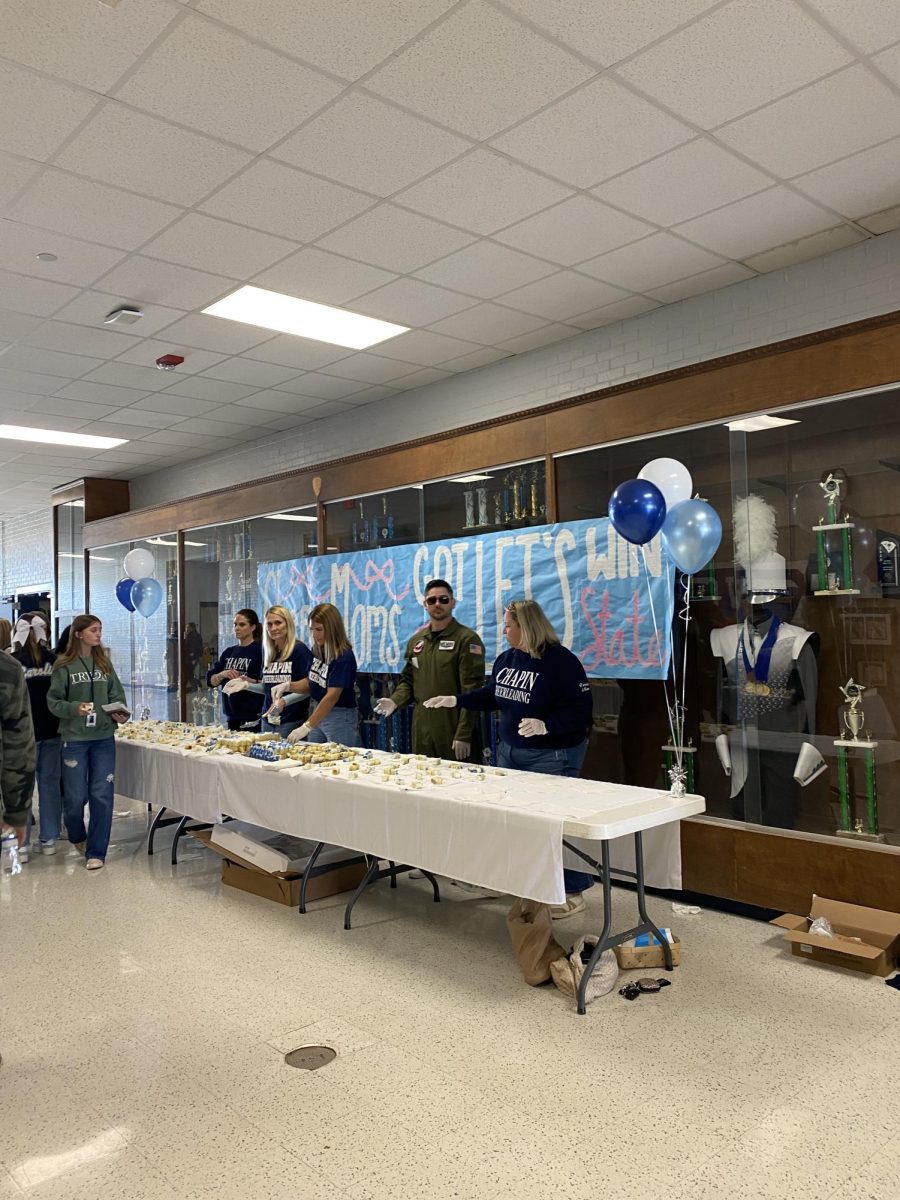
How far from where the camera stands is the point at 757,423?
4.48m

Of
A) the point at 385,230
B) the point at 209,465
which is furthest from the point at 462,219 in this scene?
the point at 209,465

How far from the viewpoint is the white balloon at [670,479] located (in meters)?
4.42

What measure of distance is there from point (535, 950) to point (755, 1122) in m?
1.16

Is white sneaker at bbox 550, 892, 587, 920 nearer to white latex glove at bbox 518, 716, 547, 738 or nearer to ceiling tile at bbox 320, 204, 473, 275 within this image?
white latex glove at bbox 518, 716, 547, 738

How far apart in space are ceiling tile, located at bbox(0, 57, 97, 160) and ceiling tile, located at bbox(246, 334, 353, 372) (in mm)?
2309

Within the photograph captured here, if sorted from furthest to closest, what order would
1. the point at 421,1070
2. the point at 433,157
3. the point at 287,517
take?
the point at 287,517
the point at 433,157
the point at 421,1070

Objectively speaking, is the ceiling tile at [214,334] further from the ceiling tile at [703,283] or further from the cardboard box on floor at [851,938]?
the cardboard box on floor at [851,938]

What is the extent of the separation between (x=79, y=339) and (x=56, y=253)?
1.35m

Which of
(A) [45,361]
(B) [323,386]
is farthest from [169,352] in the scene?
(B) [323,386]

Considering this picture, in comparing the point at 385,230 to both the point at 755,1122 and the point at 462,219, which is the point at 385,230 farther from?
the point at 755,1122

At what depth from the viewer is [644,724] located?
5.15m

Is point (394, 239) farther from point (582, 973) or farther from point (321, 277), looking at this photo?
point (582, 973)

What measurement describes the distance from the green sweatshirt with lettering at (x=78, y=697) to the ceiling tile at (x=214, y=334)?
6.96 ft

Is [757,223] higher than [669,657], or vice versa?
[757,223]
